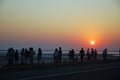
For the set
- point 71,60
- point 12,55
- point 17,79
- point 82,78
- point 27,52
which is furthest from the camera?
point 71,60

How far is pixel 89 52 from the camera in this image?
147 feet

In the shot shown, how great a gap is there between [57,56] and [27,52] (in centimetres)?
331

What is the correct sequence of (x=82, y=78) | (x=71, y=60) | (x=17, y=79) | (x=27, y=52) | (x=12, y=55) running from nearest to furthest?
1. (x=17, y=79)
2. (x=82, y=78)
3. (x=12, y=55)
4. (x=27, y=52)
5. (x=71, y=60)

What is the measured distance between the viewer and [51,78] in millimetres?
20844

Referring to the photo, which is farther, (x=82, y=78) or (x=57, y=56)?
(x=57, y=56)

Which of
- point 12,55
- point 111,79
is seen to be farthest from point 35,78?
point 12,55

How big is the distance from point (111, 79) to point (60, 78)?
9.71 feet

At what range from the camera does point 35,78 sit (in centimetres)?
2066

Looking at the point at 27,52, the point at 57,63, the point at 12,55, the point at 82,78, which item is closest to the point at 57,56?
the point at 57,63

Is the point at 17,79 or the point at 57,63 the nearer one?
the point at 17,79

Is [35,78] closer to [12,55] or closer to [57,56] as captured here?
[12,55]

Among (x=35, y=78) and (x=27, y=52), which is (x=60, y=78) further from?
(x=27, y=52)

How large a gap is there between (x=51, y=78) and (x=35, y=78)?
0.93m

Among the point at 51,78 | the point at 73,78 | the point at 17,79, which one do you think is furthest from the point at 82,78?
the point at 17,79
